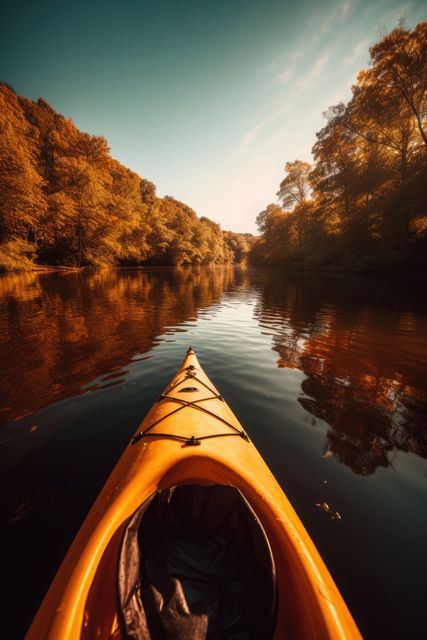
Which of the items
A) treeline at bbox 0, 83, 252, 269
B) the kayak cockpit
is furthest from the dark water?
treeline at bbox 0, 83, 252, 269

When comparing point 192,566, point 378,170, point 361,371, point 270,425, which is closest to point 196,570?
point 192,566

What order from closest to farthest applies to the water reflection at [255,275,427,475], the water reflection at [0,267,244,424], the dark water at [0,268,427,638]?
the dark water at [0,268,427,638] → the water reflection at [255,275,427,475] → the water reflection at [0,267,244,424]

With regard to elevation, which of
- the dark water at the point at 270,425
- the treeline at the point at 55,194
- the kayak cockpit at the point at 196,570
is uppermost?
the treeline at the point at 55,194

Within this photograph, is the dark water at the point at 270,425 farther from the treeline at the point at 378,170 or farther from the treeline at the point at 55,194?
the treeline at the point at 55,194

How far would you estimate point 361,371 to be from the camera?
17.8 ft

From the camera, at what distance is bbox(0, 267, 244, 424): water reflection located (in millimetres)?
4551

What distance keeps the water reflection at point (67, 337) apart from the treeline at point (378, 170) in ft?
57.6

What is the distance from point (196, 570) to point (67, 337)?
6.76 metres

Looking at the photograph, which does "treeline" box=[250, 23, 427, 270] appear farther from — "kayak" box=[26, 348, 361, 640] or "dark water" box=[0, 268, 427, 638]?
"kayak" box=[26, 348, 361, 640]

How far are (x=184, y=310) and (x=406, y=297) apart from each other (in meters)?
11.8

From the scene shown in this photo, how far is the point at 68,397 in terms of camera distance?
4289mm

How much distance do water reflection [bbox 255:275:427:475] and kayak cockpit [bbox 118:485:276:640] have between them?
2.02m

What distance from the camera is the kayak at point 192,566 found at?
1.34m

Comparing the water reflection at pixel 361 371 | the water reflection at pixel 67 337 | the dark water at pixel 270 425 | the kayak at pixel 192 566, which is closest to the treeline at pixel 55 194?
the water reflection at pixel 67 337
